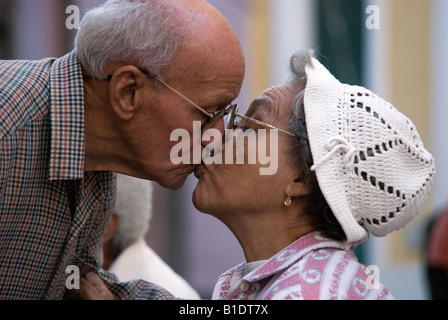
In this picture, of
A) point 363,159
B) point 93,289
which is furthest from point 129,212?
point 363,159

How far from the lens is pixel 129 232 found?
13.7 ft

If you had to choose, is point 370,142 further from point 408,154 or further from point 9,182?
point 9,182

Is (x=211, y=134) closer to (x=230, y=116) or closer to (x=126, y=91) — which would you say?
(x=230, y=116)

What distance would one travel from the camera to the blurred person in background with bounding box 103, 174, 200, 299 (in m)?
4.04

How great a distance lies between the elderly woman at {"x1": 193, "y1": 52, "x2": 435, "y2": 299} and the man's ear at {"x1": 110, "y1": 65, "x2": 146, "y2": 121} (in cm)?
38

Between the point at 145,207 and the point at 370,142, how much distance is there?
1.95 m

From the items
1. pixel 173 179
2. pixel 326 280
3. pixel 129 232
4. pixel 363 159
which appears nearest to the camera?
pixel 326 280

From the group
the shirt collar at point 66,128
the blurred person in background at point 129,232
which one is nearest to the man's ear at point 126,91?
the shirt collar at point 66,128

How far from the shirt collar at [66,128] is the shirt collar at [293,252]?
791 millimetres

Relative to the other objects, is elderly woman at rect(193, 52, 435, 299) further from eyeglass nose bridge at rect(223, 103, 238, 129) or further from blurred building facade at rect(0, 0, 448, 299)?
blurred building facade at rect(0, 0, 448, 299)

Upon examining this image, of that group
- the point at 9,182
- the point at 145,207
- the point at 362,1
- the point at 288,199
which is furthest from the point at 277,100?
the point at 362,1

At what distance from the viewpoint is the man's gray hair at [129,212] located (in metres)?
4.17

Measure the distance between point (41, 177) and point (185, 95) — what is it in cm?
66

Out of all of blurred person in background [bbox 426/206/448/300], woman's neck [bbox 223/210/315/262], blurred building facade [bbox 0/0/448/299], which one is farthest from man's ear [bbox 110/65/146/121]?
blurred building facade [bbox 0/0/448/299]
